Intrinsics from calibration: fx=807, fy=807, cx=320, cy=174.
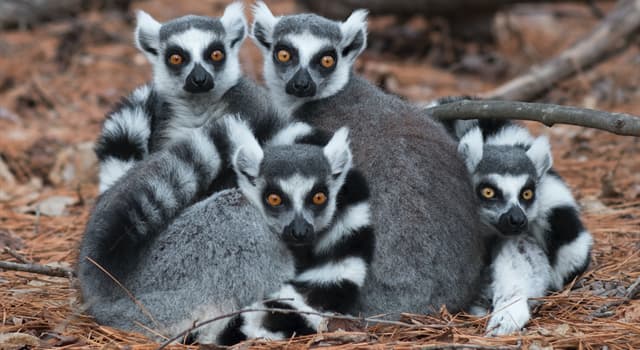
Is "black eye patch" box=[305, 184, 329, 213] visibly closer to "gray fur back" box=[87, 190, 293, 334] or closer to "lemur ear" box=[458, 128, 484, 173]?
"gray fur back" box=[87, 190, 293, 334]

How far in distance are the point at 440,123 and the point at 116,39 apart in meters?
7.19

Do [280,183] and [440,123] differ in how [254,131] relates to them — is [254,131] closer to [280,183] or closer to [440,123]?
[280,183]

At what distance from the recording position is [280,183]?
14.2 ft

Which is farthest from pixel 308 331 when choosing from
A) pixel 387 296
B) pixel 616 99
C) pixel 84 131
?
pixel 616 99

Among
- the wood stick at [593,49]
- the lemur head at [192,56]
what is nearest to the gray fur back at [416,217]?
the lemur head at [192,56]

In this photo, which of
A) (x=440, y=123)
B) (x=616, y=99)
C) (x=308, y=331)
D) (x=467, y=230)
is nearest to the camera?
(x=308, y=331)

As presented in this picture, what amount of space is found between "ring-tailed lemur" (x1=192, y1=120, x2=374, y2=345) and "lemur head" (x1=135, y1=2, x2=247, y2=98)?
100 centimetres

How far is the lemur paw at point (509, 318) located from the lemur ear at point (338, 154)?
1135 millimetres

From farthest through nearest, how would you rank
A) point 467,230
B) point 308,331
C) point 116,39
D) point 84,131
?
point 116,39 → point 84,131 → point 467,230 → point 308,331

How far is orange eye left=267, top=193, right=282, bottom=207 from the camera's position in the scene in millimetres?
4352

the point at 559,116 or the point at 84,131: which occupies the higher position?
the point at 559,116

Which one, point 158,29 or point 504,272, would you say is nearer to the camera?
point 504,272

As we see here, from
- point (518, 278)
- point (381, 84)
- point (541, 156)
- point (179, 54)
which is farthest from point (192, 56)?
point (381, 84)

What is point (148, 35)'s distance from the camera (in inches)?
226
